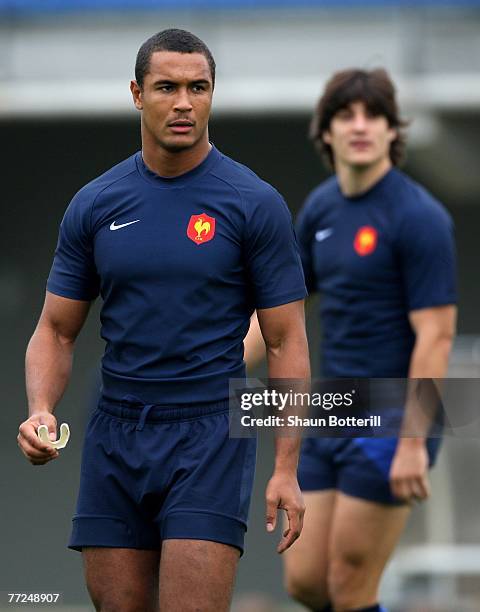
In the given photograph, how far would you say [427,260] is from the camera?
19.4ft

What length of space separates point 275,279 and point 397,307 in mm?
1893

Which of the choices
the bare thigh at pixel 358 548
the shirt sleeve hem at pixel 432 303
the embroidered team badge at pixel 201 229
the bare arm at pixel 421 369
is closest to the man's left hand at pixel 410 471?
the bare arm at pixel 421 369

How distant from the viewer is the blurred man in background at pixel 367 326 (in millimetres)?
5891

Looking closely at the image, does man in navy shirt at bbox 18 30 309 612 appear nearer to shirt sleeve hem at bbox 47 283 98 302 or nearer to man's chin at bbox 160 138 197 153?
man's chin at bbox 160 138 197 153

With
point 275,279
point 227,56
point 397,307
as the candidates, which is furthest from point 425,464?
point 227,56

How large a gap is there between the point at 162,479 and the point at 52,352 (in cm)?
53

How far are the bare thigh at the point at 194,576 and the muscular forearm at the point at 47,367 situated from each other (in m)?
0.58

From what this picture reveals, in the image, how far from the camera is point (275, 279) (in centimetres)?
426

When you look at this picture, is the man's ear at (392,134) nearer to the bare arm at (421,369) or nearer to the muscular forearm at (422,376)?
the bare arm at (421,369)

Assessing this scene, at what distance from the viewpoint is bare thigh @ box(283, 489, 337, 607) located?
5988mm

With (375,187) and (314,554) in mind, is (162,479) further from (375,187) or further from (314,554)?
(375,187)

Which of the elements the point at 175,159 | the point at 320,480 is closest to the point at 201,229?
the point at 175,159

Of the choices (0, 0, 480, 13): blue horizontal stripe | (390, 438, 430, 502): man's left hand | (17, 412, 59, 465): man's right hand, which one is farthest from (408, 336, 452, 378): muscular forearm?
(0, 0, 480, 13): blue horizontal stripe

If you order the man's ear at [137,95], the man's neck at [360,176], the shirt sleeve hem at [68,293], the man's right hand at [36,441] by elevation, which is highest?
the man's neck at [360,176]
